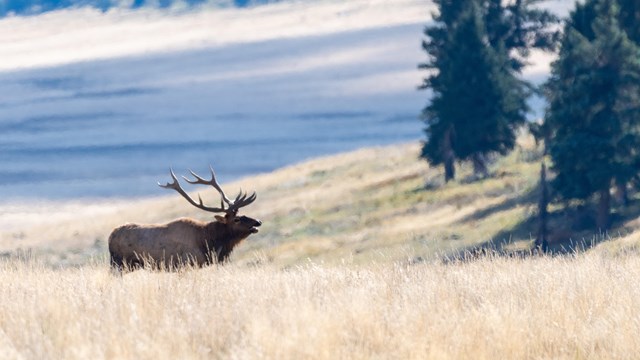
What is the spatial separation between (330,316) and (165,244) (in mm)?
6766

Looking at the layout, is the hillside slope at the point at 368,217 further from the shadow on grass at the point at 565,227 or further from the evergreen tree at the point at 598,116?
the evergreen tree at the point at 598,116

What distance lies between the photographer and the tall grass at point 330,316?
8.65 meters

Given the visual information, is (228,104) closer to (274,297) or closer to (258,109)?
(258,109)

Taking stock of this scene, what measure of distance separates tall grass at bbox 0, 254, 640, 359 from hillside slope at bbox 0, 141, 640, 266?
2502 centimetres

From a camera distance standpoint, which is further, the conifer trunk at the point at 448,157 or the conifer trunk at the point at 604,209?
the conifer trunk at the point at 448,157

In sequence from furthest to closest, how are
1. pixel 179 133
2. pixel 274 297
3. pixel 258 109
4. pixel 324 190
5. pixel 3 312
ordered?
pixel 258 109
pixel 179 133
pixel 324 190
pixel 274 297
pixel 3 312

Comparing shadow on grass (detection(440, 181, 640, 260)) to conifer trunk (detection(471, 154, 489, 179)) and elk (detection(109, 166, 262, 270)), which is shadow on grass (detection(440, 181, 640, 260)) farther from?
elk (detection(109, 166, 262, 270))

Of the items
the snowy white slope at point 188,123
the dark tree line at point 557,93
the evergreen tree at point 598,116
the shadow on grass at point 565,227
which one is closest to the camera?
the shadow on grass at point 565,227

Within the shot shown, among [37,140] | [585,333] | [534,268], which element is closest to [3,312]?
[585,333]

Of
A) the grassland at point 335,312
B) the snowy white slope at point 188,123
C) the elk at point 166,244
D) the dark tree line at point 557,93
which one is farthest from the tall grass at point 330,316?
the snowy white slope at point 188,123

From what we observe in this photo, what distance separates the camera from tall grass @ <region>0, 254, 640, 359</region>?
865 centimetres

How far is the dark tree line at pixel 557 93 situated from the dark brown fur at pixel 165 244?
31.1 metres

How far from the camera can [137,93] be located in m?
192

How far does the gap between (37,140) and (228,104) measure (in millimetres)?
40191
